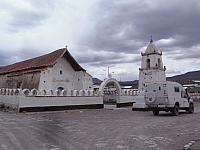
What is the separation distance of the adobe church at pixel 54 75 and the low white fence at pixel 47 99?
3116mm

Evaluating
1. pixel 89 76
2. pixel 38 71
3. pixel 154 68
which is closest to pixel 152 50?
pixel 154 68

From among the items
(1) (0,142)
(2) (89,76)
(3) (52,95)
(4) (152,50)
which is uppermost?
(4) (152,50)

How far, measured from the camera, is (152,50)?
5406 centimetres

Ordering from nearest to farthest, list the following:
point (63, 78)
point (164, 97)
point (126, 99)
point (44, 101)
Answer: point (164, 97)
point (44, 101)
point (63, 78)
point (126, 99)

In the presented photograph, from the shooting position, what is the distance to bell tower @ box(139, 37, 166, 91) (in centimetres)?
5288

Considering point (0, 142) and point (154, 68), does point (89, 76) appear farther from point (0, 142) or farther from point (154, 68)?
point (0, 142)

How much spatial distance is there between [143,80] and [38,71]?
87.2ft

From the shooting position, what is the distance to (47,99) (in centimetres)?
2764

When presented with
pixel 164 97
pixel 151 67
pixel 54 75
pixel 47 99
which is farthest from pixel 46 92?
pixel 151 67

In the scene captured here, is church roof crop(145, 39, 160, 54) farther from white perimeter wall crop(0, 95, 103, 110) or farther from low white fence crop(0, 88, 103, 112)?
white perimeter wall crop(0, 95, 103, 110)

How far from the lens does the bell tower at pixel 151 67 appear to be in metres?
52.9

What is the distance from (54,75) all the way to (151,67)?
2436cm

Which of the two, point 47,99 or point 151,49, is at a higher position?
point 151,49

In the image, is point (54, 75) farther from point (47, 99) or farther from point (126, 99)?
point (126, 99)
